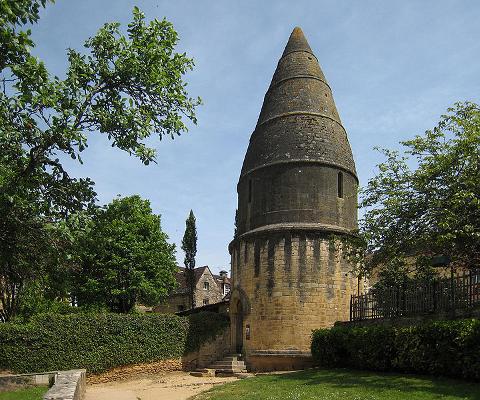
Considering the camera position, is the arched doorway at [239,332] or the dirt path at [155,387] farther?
the arched doorway at [239,332]

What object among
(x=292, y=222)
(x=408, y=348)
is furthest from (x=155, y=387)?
(x=408, y=348)

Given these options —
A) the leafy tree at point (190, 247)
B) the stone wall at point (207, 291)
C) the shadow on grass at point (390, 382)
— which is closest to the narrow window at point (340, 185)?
the shadow on grass at point (390, 382)

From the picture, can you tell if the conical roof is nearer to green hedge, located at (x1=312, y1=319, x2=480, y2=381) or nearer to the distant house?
green hedge, located at (x1=312, y1=319, x2=480, y2=381)

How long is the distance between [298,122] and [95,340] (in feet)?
45.9

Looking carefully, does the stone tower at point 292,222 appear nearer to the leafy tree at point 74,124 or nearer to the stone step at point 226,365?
the stone step at point 226,365

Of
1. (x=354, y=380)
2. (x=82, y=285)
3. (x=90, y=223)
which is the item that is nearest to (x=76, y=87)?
(x=90, y=223)

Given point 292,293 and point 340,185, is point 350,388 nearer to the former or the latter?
point 292,293

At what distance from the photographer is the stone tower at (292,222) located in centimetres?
2308

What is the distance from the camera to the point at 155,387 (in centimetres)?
2097

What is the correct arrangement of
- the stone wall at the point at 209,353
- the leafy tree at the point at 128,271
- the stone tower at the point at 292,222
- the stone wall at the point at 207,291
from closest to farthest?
the stone tower at the point at 292,222 < the stone wall at the point at 209,353 < the leafy tree at the point at 128,271 < the stone wall at the point at 207,291

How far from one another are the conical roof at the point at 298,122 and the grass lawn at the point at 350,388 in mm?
11247

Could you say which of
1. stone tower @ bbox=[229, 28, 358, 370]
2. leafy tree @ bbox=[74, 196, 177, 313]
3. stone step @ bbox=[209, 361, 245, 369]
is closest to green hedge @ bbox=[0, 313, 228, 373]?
stone step @ bbox=[209, 361, 245, 369]

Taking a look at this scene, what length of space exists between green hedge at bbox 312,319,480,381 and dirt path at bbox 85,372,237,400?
4.81 m

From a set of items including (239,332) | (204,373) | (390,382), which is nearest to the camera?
(390,382)
